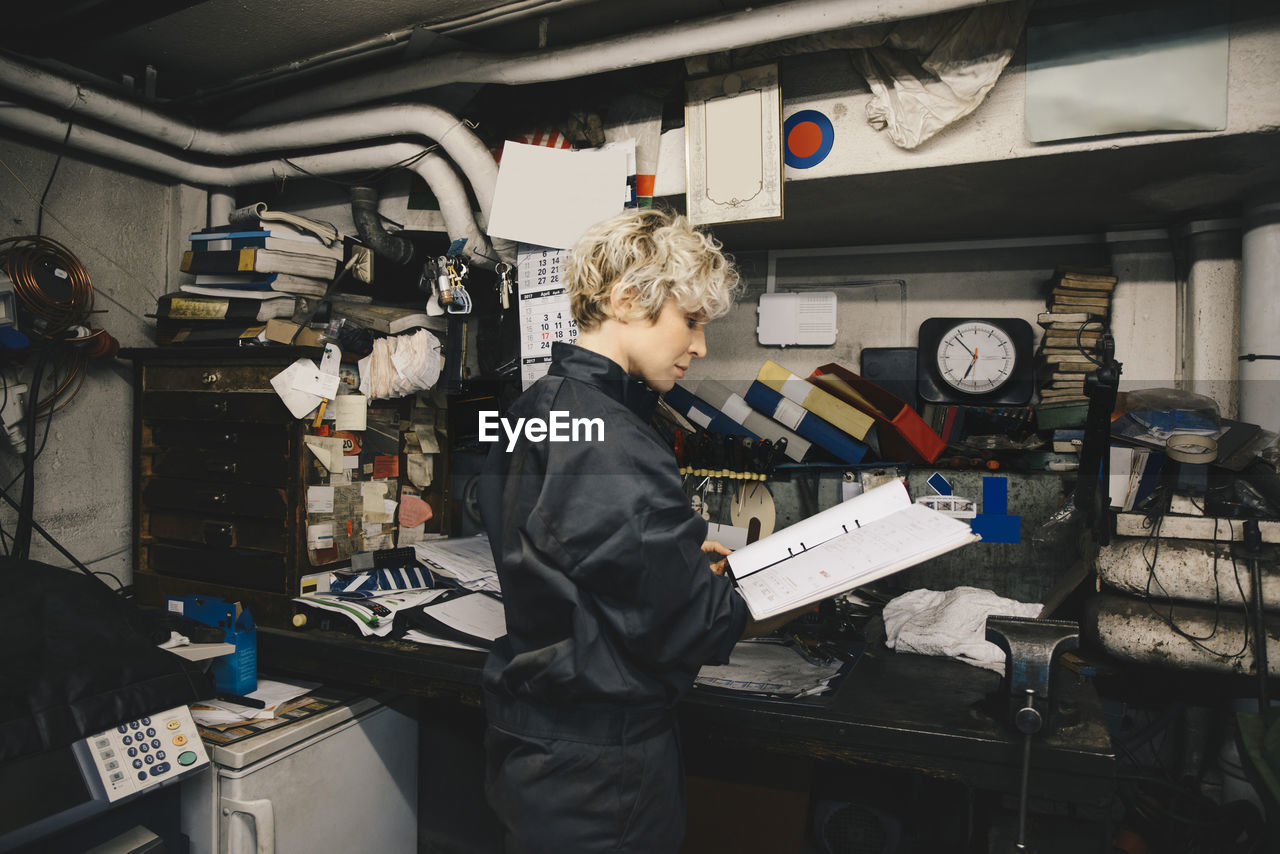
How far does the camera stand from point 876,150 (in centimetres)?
210

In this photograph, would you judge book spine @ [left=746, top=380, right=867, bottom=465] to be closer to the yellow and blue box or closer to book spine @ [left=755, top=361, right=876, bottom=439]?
book spine @ [left=755, top=361, right=876, bottom=439]

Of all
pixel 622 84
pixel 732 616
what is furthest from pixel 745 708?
pixel 622 84

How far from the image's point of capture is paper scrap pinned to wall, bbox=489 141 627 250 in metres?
2.34

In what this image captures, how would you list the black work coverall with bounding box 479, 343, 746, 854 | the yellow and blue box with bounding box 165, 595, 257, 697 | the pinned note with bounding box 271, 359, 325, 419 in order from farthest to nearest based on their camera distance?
the pinned note with bounding box 271, 359, 325, 419 → the yellow and blue box with bounding box 165, 595, 257, 697 → the black work coverall with bounding box 479, 343, 746, 854

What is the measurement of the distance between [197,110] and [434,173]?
4.21 ft

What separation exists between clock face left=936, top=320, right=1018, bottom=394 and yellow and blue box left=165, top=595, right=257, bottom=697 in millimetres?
2626

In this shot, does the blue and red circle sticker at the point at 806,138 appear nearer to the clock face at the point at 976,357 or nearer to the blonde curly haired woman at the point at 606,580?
the clock face at the point at 976,357

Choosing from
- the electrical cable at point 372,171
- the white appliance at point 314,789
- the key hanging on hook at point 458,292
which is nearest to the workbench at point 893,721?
the white appliance at point 314,789

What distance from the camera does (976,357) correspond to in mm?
2695

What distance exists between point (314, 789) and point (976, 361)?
2697 millimetres

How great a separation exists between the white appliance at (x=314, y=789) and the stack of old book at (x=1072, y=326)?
100 inches

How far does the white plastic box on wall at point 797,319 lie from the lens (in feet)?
9.53

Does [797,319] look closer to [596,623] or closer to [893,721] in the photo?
[893,721]

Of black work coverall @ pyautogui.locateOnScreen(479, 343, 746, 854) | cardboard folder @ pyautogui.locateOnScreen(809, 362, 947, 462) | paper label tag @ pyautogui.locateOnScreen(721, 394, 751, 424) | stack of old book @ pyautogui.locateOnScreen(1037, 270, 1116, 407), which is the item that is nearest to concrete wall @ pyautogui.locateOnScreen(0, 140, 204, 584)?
black work coverall @ pyautogui.locateOnScreen(479, 343, 746, 854)
